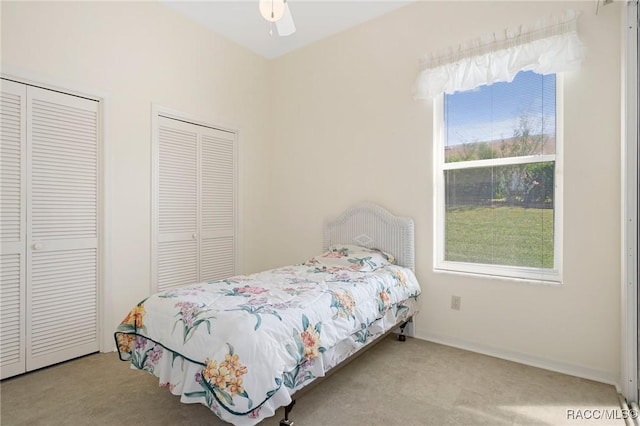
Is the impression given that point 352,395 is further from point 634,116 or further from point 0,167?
point 0,167

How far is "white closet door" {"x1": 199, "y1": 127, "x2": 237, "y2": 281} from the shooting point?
3.62m

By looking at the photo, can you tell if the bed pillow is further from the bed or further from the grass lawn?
the grass lawn

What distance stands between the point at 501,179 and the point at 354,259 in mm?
1375

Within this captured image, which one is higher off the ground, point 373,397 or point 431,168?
point 431,168

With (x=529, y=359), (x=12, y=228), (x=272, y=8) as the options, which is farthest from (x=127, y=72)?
(x=529, y=359)

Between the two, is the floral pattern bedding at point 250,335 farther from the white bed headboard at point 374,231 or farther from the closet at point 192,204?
the closet at point 192,204

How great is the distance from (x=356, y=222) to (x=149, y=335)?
2.13 meters

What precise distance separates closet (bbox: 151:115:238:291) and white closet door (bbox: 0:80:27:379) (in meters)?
0.93

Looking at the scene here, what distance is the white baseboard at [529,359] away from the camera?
2.31 m

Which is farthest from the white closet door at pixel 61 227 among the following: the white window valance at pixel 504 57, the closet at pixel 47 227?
the white window valance at pixel 504 57

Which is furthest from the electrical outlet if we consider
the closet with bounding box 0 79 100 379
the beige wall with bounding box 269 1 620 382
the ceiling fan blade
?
the closet with bounding box 0 79 100 379

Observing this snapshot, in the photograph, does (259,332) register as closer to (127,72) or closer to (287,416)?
(287,416)

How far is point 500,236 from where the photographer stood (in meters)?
2.82

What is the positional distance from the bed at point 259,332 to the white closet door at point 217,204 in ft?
4.01
